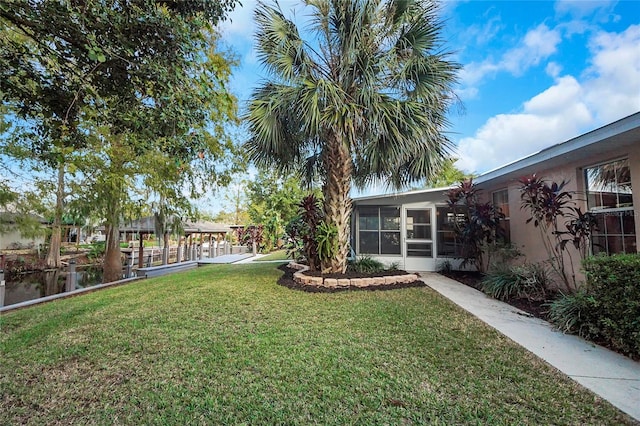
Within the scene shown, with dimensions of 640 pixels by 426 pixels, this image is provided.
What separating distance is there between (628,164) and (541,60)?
693 cm

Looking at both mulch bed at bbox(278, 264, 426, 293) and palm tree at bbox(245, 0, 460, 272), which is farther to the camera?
mulch bed at bbox(278, 264, 426, 293)

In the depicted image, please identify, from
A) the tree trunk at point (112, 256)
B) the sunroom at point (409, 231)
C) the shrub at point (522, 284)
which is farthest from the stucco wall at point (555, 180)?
the tree trunk at point (112, 256)

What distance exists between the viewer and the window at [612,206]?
192 inches

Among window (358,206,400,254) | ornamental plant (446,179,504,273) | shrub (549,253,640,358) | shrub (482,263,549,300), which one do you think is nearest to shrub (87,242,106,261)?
window (358,206,400,254)

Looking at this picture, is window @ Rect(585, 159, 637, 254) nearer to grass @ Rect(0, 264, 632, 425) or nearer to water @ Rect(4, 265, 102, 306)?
grass @ Rect(0, 264, 632, 425)

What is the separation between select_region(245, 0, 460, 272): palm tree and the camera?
628 centimetres

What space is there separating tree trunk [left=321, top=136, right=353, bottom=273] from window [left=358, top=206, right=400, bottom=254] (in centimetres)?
242

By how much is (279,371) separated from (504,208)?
8.21 m

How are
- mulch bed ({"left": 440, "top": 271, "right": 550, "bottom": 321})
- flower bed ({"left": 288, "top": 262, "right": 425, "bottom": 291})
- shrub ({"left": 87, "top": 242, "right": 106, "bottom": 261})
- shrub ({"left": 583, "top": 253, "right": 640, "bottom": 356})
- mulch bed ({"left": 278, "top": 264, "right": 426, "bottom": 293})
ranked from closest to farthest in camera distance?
shrub ({"left": 583, "top": 253, "right": 640, "bottom": 356}) → mulch bed ({"left": 440, "top": 271, "right": 550, "bottom": 321}) → mulch bed ({"left": 278, "top": 264, "right": 426, "bottom": 293}) → flower bed ({"left": 288, "top": 262, "right": 425, "bottom": 291}) → shrub ({"left": 87, "top": 242, "right": 106, "bottom": 261})

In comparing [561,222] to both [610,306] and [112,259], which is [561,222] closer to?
[610,306]

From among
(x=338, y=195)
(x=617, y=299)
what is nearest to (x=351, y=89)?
(x=338, y=195)

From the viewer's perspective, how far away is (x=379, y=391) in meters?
Result: 2.58

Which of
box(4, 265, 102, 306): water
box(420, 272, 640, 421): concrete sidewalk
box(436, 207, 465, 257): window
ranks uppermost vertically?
box(436, 207, 465, 257): window

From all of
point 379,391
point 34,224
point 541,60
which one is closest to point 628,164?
point 379,391
